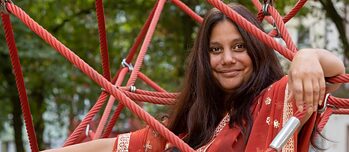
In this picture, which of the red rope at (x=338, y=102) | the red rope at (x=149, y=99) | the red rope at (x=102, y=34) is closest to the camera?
the red rope at (x=338, y=102)

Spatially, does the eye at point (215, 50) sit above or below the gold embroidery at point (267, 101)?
above

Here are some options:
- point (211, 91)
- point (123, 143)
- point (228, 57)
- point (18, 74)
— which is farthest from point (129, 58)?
point (228, 57)

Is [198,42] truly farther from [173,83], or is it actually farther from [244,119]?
[173,83]

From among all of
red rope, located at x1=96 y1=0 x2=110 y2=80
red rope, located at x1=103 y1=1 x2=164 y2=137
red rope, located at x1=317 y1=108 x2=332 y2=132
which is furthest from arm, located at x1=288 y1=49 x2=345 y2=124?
red rope, located at x1=103 y1=1 x2=164 y2=137

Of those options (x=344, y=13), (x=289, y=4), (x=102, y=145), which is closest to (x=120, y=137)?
(x=102, y=145)

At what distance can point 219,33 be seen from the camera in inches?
71.9

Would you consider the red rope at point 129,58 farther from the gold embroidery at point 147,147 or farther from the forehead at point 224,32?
the forehead at point 224,32

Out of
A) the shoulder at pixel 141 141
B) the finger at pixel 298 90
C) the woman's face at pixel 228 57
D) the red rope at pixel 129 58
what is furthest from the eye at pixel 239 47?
the red rope at pixel 129 58

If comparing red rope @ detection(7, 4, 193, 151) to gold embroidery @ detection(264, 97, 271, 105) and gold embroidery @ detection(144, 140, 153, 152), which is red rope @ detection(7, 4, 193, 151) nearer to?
gold embroidery @ detection(264, 97, 271, 105)

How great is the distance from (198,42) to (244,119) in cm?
28

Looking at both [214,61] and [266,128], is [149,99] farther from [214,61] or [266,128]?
[266,128]

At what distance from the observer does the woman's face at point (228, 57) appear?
1.76m

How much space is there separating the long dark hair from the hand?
383 mm

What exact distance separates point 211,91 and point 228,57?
0.51ft
